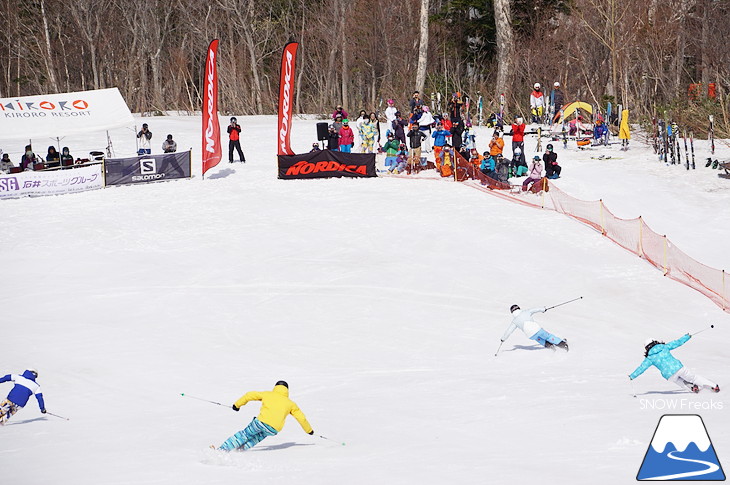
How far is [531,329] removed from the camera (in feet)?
50.8

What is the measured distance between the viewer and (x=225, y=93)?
5078 centimetres

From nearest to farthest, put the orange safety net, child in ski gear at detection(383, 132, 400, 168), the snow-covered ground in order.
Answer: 1. the snow-covered ground
2. the orange safety net
3. child in ski gear at detection(383, 132, 400, 168)

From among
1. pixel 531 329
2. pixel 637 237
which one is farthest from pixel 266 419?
pixel 637 237

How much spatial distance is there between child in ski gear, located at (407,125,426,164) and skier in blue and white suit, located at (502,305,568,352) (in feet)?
42.2

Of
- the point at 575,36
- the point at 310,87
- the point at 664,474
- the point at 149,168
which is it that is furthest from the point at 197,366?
the point at 310,87

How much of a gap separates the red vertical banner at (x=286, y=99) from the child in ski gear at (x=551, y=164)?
714 cm

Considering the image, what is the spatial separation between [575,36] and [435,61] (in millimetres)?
8752

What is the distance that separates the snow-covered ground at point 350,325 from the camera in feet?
36.0

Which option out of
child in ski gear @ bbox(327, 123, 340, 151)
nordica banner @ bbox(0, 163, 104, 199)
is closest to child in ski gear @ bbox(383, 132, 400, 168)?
child in ski gear @ bbox(327, 123, 340, 151)

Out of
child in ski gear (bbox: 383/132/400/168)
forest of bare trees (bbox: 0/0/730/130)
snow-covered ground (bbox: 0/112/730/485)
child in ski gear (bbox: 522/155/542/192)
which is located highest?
forest of bare trees (bbox: 0/0/730/130)

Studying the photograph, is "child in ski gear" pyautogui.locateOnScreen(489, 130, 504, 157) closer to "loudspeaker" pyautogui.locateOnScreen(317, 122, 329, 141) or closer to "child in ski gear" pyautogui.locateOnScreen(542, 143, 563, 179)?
"child in ski gear" pyautogui.locateOnScreen(542, 143, 563, 179)

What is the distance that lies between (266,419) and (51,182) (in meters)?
18.1

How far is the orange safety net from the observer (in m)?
19.7

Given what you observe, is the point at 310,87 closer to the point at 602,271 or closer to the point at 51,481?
the point at 602,271
